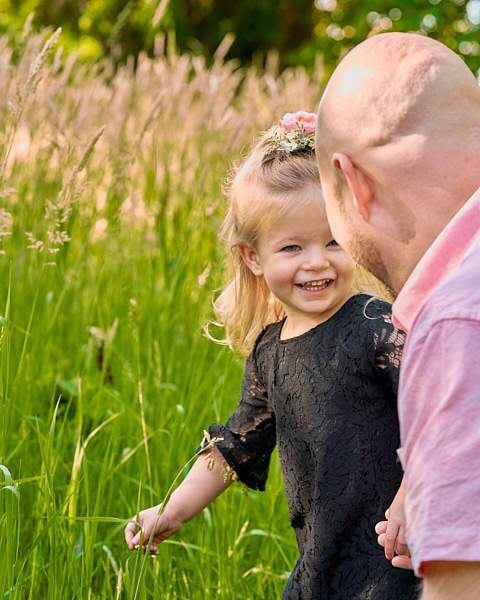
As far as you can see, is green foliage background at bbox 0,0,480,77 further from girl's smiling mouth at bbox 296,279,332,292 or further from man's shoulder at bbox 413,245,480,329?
man's shoulder at bbox 413,245,480,329

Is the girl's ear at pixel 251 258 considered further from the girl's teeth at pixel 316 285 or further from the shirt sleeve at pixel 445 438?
the shirt sleeve at pixel 445 438

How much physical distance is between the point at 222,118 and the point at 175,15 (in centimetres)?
1149

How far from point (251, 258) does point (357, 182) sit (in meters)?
0.98

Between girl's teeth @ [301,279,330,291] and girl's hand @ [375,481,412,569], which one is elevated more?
girl's teeth @ [301,279,330,291]

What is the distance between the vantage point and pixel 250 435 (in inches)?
75.7

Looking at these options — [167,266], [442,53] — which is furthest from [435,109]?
[167,266]

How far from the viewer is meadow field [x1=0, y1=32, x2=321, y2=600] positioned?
1925 millimetres

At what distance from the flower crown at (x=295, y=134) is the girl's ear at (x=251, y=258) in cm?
25

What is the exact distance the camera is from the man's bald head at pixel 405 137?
97 cm

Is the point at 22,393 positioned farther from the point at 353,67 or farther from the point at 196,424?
the point at 353,67

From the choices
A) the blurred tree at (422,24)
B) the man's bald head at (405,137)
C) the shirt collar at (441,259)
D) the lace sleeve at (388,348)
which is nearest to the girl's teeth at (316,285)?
the lace sleeve at (388,348)

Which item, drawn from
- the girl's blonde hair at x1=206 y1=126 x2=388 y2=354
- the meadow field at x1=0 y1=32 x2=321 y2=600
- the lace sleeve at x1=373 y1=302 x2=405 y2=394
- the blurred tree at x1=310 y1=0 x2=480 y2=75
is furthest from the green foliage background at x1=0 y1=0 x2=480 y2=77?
the lace sleeve at x1=373 y1=302 x2=405 y2=394

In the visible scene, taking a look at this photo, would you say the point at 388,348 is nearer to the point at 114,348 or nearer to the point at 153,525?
the point at 153,525

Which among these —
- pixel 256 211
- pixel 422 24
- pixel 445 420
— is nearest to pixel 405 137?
pixel 445 420
